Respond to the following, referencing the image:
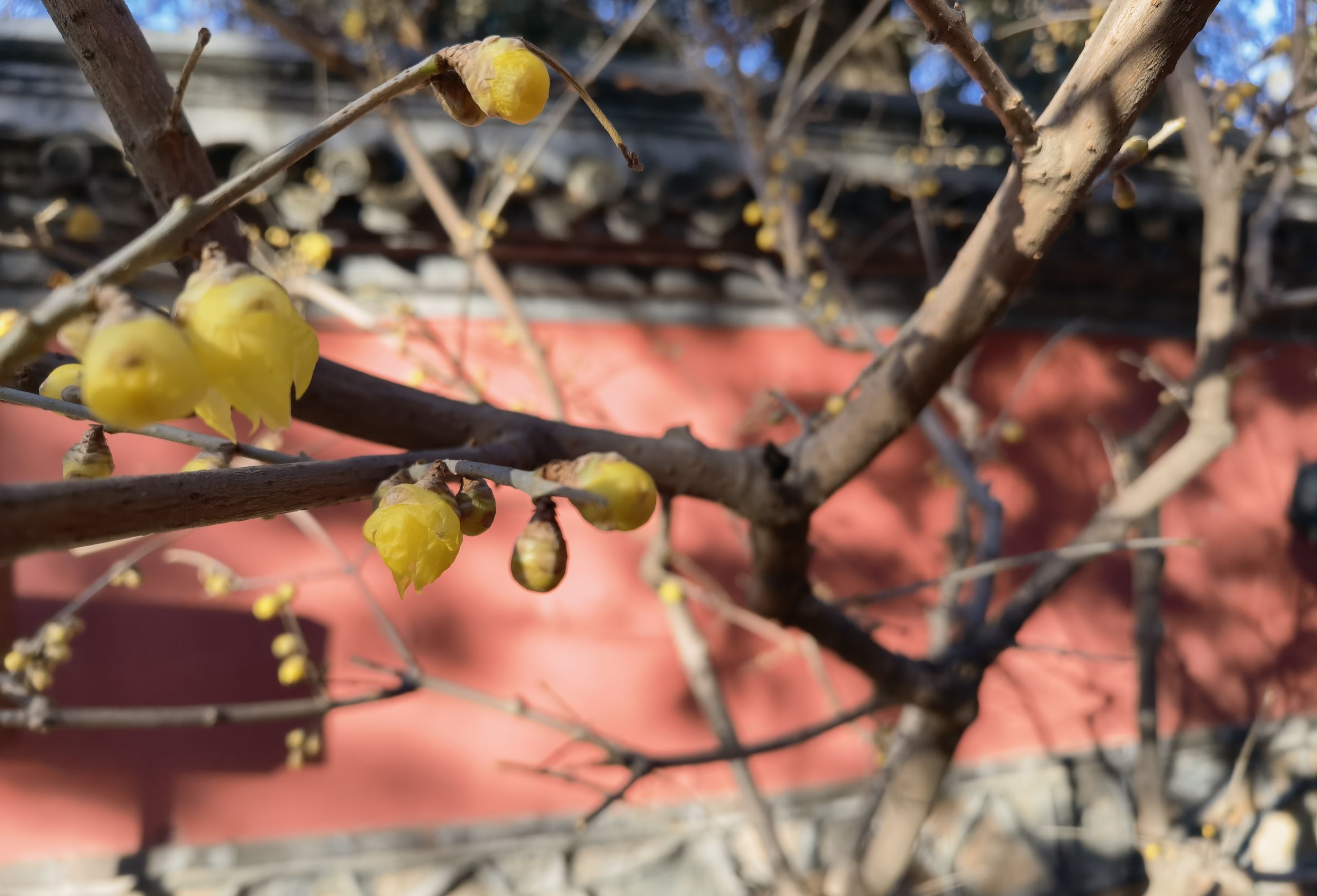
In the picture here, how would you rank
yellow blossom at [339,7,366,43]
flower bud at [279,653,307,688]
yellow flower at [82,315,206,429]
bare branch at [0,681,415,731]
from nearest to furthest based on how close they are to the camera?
yellow flower at [82,315,206,429] → bare branch at [0,681,415,731] → flower bud at [279,653,307,688] → yellow blossom at [339,7,366,43]

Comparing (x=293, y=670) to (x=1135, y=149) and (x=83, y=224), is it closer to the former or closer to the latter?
(x=83, y=224)

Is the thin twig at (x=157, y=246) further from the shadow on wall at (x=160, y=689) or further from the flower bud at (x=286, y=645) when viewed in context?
the shadow on wall at (x=160, y=689)

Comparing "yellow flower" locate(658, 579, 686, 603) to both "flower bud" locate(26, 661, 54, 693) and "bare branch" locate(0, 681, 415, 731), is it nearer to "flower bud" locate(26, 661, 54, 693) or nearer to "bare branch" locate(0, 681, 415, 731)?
"bare branch" locate(0, 681, 415, 731)

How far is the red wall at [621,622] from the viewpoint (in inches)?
68.1

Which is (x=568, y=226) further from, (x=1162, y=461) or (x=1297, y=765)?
(x=1297, y=765)

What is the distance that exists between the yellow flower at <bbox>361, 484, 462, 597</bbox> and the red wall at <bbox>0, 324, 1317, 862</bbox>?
1458 mm

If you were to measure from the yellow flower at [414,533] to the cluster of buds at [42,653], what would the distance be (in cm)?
108

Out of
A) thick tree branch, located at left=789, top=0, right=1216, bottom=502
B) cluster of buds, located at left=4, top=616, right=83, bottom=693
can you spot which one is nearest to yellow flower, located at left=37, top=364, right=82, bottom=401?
thick tree branch, located at left=789, top=0, right=1216, bottom=502

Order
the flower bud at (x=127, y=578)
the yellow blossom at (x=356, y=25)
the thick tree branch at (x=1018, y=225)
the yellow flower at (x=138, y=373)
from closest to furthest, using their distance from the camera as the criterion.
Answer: the yellow flower at (x=138, y=373) < the thick tree branch at (x=1018, y=225) < the flower bud at (x=127, y=578) < the yellow blossom at (x=356, y=25)

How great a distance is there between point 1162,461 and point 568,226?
1243 mm

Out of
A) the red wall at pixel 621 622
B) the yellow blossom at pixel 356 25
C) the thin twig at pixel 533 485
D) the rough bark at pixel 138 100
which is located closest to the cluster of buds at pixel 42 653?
the red wall at pixel 621 622

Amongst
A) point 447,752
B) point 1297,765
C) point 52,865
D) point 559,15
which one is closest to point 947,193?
point 447,752

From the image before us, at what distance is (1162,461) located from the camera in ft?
5.02

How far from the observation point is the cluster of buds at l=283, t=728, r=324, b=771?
1.72m
